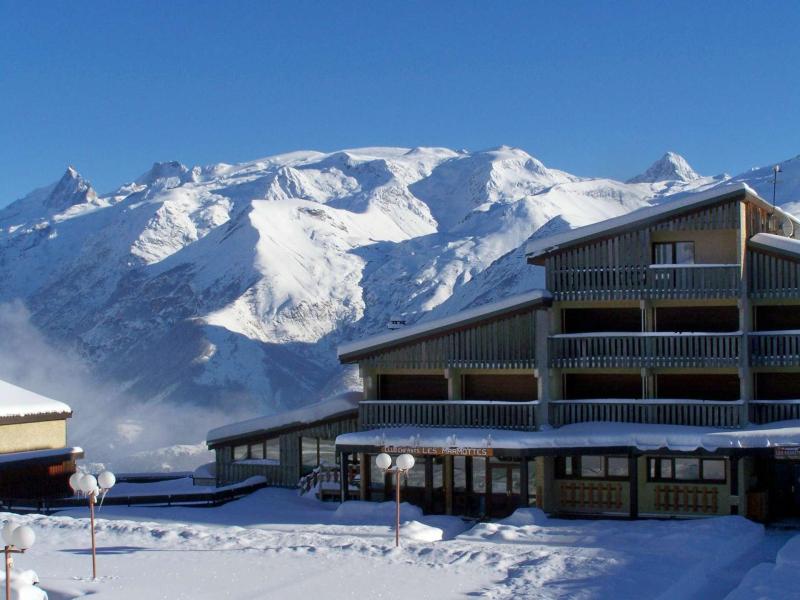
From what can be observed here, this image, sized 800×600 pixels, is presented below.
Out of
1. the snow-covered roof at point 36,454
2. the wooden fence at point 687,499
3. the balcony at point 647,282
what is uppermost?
the balcony at point 647,282

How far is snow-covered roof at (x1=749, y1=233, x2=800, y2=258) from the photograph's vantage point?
2906 centimetres

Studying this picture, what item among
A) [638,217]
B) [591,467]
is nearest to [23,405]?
[591,467]

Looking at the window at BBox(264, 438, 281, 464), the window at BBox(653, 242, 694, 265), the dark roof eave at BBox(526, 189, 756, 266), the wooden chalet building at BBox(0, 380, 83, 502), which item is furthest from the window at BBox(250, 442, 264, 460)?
the window at BBox(653, 242, 694, 265)

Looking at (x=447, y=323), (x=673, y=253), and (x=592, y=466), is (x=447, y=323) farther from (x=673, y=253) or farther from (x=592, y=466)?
(x=673, y=253)

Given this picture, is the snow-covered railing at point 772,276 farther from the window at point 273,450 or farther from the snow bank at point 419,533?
the window at point 273,450

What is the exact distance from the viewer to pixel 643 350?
99.0ft

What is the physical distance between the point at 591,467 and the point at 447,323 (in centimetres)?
591

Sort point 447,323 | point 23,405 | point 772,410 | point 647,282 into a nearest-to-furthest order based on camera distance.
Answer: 1. point 772,410
2. point 647,282
3. point 447,323
4. point 23,405

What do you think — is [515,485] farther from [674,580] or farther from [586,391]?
[674,580]

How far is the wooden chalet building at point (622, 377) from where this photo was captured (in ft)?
96.4

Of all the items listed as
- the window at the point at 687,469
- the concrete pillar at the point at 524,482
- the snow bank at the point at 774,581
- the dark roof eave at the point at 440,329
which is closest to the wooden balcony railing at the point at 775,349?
the window at the point at 687,469

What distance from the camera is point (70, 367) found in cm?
13675

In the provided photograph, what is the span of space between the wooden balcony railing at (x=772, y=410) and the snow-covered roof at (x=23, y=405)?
22943 mm

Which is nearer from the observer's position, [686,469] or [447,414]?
[686,469]
